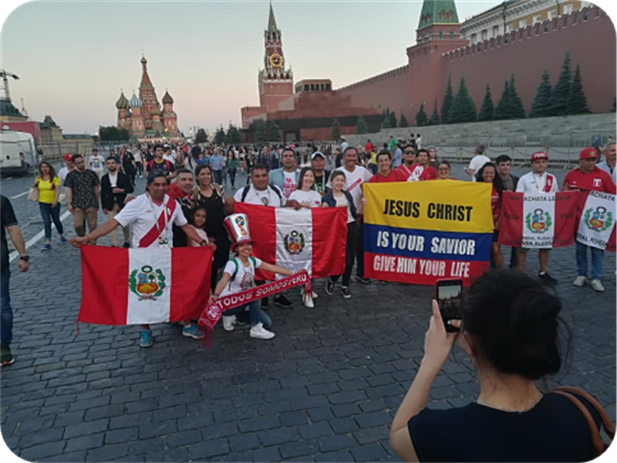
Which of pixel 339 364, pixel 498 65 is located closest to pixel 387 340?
pixel 339 364

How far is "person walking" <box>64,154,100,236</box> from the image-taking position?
9031 mm

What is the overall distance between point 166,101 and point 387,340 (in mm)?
144209

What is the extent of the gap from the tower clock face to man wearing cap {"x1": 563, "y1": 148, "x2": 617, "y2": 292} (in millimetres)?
109135

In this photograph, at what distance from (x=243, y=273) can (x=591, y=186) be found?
16.3 ft

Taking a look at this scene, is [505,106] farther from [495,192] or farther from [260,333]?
[260,333]

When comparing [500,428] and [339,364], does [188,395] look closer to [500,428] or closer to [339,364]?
[339,364]

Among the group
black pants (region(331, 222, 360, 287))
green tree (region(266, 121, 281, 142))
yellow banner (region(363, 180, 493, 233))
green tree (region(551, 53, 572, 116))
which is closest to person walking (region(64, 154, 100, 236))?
black pants (region(331, 222, 360, 287))

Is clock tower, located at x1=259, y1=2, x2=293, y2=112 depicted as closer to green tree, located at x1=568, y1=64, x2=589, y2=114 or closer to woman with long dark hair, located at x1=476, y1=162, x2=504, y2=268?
green tree, located at x1=568, y1=64, x2=589, y2=114

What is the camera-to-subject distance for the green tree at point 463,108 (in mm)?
44062

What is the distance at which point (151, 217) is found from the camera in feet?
16.5

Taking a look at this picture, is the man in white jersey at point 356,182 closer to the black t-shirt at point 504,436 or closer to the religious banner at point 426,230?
the religious banner at point 426,230

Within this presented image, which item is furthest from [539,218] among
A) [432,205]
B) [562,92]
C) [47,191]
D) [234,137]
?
[234,137]

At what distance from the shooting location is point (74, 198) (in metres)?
9.03

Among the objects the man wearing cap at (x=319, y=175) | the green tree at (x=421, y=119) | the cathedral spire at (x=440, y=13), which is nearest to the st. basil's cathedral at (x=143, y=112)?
the cathedral spire at (x=440, y=13)
